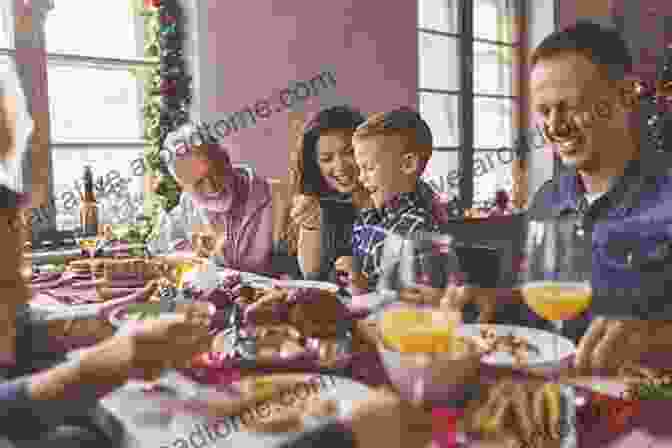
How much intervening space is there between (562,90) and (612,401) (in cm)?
71

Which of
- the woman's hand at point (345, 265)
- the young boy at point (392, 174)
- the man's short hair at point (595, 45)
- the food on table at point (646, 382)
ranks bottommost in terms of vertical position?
the food on table at point (646, 382)

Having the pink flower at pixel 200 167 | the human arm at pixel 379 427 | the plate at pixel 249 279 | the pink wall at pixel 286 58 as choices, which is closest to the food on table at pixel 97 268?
the plate at pixel 249 279

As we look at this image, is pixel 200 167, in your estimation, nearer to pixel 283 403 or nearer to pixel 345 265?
pixel 345 265

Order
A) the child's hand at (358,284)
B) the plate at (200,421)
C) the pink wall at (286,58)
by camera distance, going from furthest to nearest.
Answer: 1. the pink wall at (286,58)
2. the child's hand at (358,284)
3. the plate at (200,421)

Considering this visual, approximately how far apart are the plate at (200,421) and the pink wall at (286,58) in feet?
10.3

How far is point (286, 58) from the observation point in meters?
3.96

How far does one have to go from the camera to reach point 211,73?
3689 millimetres

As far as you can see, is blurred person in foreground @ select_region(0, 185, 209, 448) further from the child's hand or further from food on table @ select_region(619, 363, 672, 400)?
the child's hand

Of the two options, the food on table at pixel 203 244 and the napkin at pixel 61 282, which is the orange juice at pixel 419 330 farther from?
the food on table at pixel 203 244

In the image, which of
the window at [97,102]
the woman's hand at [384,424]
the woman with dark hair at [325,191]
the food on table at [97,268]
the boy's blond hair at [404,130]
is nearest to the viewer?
the woman's hand at [384,424]

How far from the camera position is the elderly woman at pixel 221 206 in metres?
2.24

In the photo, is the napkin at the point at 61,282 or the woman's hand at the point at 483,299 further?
the napkin at the point at 61,282

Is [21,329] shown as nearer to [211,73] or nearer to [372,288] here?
[372,288]

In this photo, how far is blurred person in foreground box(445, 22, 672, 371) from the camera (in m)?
1.19
